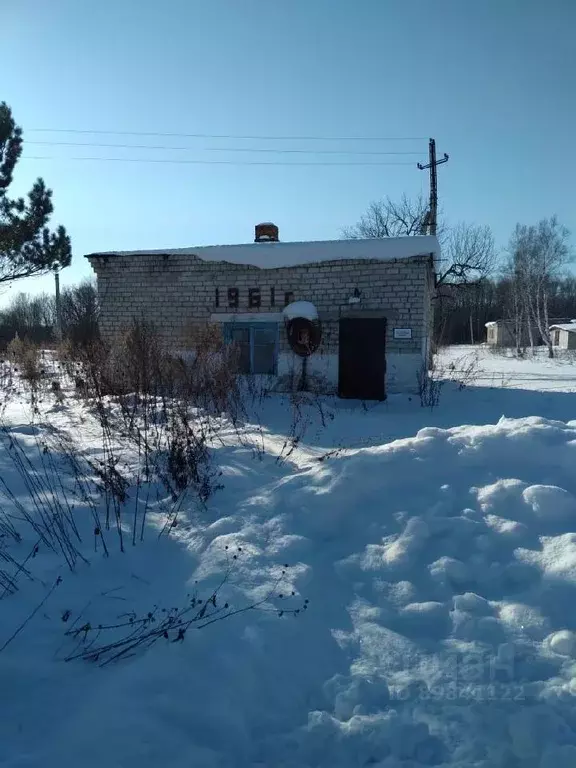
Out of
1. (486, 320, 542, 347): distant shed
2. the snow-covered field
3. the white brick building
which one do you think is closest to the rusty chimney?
the white brick building

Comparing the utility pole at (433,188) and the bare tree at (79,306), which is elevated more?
the utility pole at (433,188)

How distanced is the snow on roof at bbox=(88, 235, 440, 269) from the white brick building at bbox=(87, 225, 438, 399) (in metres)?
0.02

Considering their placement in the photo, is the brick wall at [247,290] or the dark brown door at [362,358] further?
the dark brown door at [362,358]

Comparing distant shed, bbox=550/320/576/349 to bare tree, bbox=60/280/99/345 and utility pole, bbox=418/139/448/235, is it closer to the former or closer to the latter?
utility pole, bbox=418/139/448/235

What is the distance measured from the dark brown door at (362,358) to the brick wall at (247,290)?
19cm

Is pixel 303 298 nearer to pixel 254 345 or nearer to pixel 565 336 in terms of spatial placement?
pixel 254 345

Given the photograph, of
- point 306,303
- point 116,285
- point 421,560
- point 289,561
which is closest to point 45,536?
point 289,561

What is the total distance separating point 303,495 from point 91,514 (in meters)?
1.54

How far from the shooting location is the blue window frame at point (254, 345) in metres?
10.7

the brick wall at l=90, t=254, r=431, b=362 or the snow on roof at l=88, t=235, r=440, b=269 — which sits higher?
the snow on roof at l=88, t=235, r=440, b=269

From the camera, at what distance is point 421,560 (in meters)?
2.88

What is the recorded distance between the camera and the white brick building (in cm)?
980

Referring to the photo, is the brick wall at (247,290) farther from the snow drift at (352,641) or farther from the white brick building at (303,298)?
the snow drift at (352,641)

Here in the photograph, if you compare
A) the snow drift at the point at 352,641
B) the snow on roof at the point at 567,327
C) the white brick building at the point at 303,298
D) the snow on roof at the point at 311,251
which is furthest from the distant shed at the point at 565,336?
the snow drift at the point at 352,641
